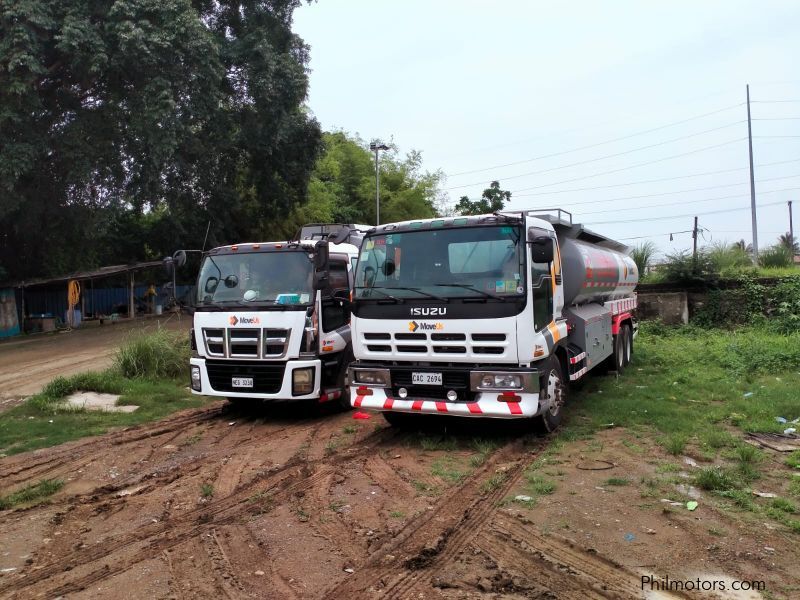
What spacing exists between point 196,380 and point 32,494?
316 cm

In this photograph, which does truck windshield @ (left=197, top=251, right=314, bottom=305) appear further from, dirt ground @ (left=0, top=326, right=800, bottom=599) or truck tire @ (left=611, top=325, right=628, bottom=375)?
truck tire @ (left=611, top=325, right=628, bottom=375)

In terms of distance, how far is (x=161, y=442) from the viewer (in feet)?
26.1

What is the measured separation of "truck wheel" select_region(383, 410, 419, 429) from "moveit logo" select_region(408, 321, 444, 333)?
1554 mm

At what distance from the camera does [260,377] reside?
8.60 m

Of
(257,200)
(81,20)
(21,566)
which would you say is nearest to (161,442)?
(21,566)

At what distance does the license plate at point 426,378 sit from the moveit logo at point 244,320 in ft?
8.61

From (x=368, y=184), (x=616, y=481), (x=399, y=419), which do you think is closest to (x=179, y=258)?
(x=399, y=419)

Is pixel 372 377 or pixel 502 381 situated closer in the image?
pixel 502 381

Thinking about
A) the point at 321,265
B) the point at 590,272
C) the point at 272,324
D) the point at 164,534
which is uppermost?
the point at 321,265

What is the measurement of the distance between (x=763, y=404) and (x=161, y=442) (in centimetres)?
795

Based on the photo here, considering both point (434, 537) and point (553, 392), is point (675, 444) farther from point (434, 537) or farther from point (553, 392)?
point (434, 537)

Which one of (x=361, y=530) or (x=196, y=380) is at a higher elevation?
(x=196, y=380)

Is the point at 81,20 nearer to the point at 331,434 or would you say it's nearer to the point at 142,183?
the point at 142,183

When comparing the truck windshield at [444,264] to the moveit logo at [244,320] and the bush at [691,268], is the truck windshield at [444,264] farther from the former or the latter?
the bush at [691,268]
